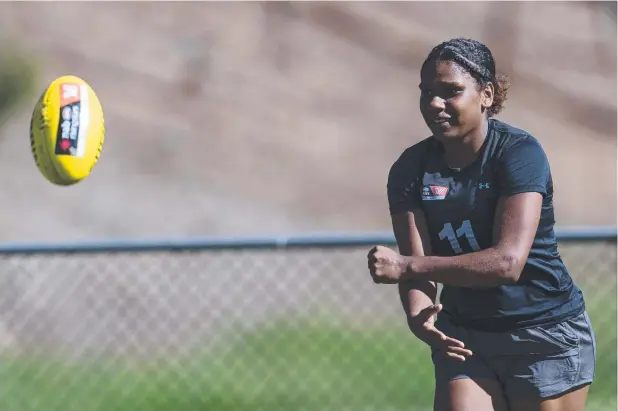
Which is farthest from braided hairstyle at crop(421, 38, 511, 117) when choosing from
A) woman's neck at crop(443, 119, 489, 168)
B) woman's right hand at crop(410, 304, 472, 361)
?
woman's right hand at crop(410, 304, 472, 361)

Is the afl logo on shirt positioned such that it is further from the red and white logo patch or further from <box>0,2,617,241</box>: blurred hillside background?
<box>0,2,617,241</box>: blurred hillside background

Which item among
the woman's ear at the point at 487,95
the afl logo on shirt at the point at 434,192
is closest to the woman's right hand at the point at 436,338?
the afl logo on shirt at the point at 434,192

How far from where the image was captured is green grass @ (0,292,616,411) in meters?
5.61

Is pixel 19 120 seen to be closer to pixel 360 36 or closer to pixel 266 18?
pixel 266 18

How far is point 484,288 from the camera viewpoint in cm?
343

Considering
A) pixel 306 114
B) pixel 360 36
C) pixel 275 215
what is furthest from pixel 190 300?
pixel 360 36

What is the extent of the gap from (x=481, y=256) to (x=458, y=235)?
8.8 inches

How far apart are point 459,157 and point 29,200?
7735 millimetres

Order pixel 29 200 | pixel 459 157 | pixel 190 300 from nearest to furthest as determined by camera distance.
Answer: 1. pixel 459 157
2. pixel 190 300
3. pixel 29 200

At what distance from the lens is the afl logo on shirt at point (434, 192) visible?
3.42 m

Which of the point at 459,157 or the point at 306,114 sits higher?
the point at 306,114

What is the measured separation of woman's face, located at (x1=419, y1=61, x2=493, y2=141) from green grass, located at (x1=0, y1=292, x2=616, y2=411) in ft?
8.53

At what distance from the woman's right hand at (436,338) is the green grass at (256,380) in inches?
91.6

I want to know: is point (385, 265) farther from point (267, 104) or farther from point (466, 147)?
point (267, 104)
